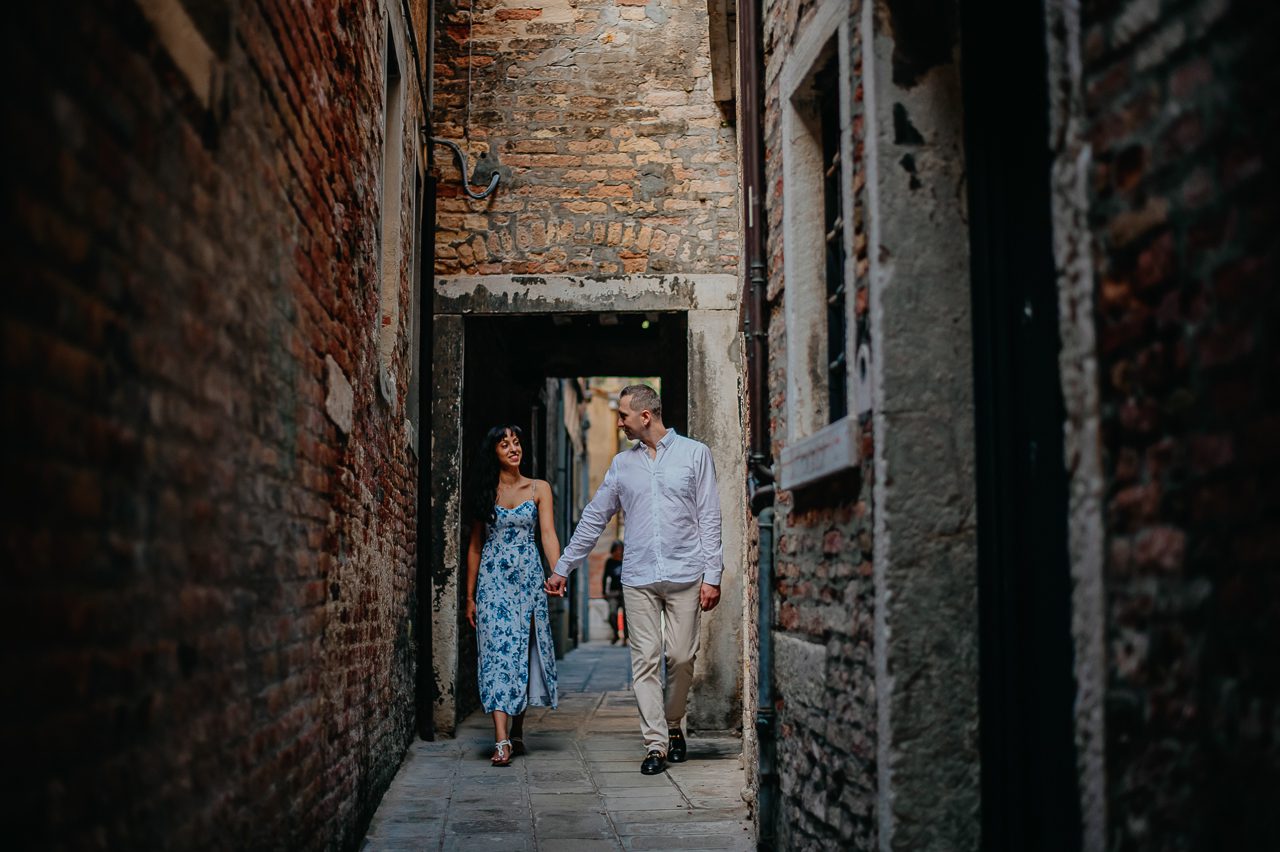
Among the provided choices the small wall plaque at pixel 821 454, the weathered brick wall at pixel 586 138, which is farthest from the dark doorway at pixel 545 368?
the small wall plaque at pixel 821 454

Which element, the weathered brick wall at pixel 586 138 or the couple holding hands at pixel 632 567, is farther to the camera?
the weathered brick wall at pixel 586 138

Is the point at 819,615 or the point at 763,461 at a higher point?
the point at 763,461

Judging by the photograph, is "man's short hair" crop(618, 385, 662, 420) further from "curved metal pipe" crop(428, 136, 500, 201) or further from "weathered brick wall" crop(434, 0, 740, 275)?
"curved metal pipe" crop(428, 136, 500, 201)

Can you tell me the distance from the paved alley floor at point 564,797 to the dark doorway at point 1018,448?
1.79m

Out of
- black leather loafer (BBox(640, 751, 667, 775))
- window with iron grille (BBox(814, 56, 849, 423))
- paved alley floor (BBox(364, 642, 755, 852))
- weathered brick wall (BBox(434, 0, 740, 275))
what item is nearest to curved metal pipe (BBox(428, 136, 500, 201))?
weathered brick wall (BBox(434, 0, 740, 275))

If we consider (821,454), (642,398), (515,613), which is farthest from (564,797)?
(821,454)

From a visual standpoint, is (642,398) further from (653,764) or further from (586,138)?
(586,138)

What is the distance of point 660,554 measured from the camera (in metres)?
6.27

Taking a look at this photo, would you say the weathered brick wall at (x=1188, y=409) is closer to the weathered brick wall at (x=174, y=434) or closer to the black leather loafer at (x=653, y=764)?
the weathered brick wall at (x=174, y=434)

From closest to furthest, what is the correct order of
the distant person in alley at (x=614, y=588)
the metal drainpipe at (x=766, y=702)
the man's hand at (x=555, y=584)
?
the metal drainpipe at (x=766, y=702) → the man's hand at (x=555, y=584) → the distant person in alley at (x=614, y=588)

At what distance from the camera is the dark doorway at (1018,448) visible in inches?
114

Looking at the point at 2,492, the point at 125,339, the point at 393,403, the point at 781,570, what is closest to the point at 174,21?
the point at 125,339

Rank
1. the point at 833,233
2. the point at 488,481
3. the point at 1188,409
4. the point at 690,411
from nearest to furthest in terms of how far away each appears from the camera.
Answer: the point at 1188,409, the point at 833,233, the point at 488,481, the point at 690,411

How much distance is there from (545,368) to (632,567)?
5887mm
